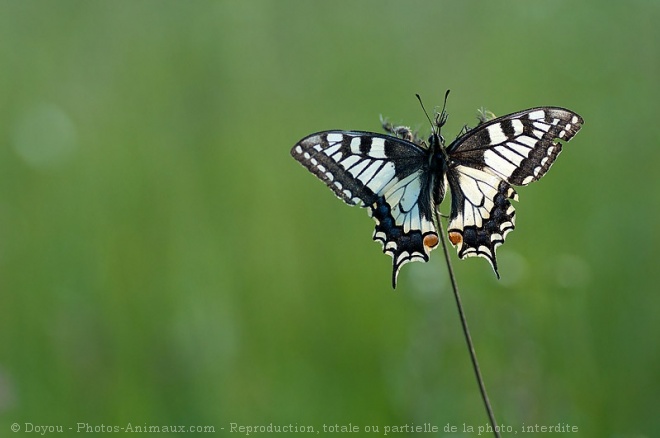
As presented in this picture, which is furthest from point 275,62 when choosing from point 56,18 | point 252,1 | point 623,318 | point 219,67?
point 623,318

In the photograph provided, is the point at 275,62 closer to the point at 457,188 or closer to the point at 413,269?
the point at 413,269

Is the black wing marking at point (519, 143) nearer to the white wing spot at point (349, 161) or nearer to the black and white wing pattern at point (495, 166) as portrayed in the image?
the black and white wing pattern at point (495, 166)

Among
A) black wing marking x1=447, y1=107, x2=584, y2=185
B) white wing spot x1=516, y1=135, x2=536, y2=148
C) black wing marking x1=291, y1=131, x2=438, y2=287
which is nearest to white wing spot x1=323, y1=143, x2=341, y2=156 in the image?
black wing marking x1=291, y1=131, x2=438, y2=287

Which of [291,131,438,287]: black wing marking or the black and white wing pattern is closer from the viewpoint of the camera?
the black and white wing pattern

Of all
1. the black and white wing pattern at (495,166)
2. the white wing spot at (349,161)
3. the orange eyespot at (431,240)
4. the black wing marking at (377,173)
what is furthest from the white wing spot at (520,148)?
the white wing spot at (349,161)

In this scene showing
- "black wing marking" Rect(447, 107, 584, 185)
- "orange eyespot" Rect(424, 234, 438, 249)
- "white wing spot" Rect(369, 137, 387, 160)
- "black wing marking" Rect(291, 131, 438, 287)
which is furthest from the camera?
"white wing spot" Rect(369, 137, 387, 160)

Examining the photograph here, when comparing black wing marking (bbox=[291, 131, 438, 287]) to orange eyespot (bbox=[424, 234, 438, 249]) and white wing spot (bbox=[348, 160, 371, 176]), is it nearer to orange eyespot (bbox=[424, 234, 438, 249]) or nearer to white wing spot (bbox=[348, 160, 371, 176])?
white wing spot (bbox=[348, 160, 371, 176])

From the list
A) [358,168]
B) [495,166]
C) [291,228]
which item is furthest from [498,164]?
[291,228]

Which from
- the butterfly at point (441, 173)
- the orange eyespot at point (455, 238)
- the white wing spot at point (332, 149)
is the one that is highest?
the white wing spot at point (332, 149)
